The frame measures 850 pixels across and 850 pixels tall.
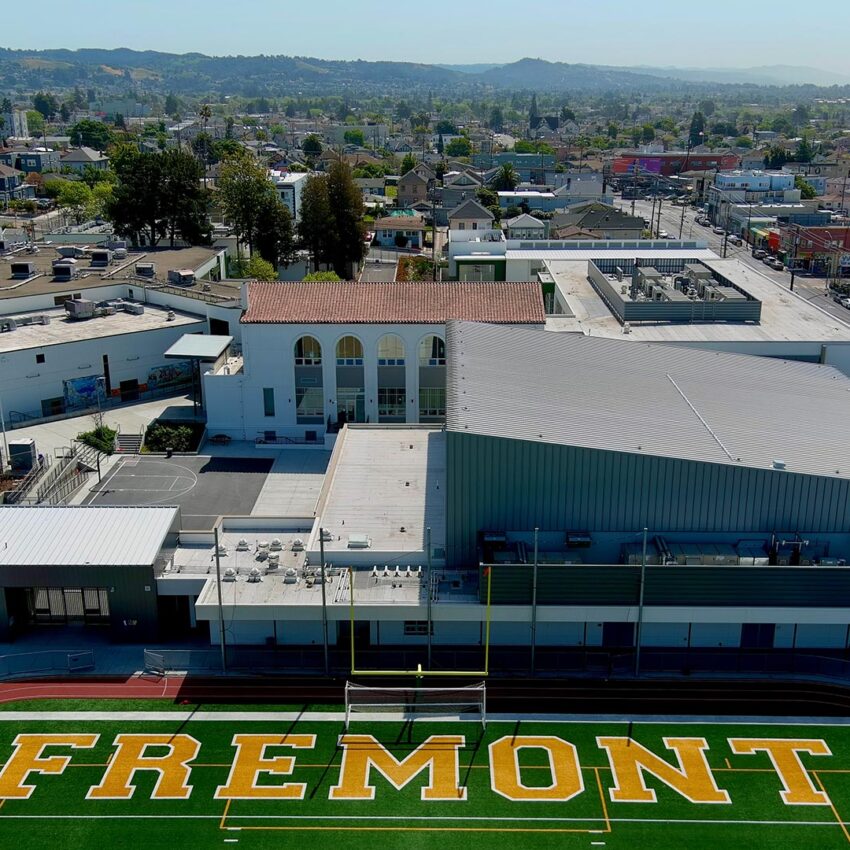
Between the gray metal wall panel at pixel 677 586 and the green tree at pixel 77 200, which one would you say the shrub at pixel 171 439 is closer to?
the gray metal wall panel at pixel 677 586

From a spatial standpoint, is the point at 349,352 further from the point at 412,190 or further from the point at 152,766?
the point at 412,190

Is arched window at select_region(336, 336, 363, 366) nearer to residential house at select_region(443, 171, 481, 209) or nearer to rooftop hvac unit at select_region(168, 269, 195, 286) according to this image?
rooftop hvac unit at select_region(168, 269, 195, 286)

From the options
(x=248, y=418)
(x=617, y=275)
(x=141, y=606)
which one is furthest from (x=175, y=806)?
(x=617, y=275)

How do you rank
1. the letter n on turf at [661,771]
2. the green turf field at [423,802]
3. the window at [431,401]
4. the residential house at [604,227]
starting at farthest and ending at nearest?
1. the residential house at [604,227]
2. the window at [431,401]
3. the letter n on turf at [661,771]
4. the green turf field at [423,802]

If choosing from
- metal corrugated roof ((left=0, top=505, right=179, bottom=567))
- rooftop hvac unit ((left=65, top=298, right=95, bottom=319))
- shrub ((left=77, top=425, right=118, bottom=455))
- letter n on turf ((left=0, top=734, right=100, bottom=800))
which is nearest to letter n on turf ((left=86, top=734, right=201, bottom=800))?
letter n on turf ((left=0, top=734, right=100, bottom=800))

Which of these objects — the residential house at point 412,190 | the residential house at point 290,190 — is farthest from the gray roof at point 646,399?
the residential house at point 412,190

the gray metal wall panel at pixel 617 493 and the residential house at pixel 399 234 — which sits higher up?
the gray metal wall panel at pixel 617 493

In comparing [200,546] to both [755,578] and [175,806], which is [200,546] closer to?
[175,806]
